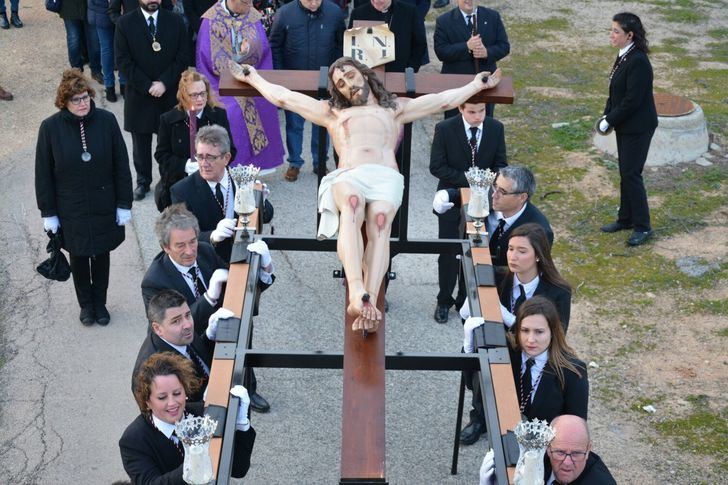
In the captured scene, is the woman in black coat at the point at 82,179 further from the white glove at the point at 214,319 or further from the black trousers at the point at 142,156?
the white glove at the point at 214,319

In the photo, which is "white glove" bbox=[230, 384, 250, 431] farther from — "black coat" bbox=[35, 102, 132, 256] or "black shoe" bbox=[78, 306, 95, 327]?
"black shoe" bbox=[78, 306, 95, 327]

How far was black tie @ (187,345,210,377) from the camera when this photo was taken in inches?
203

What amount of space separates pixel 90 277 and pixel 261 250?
2.51 meters

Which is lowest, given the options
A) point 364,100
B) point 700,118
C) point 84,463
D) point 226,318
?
point 84,463

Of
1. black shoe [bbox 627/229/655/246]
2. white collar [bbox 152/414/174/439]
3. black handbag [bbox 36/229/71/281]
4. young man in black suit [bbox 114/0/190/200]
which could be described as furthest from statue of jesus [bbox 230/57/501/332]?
black shoe [bbox 627/229/655/246]

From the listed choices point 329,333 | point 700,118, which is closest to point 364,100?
point 329,333

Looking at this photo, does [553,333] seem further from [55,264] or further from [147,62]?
[147,62]

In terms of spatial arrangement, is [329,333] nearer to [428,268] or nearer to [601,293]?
[428,268]

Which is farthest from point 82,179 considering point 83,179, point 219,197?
point 219,197

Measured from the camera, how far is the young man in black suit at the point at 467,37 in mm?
9305

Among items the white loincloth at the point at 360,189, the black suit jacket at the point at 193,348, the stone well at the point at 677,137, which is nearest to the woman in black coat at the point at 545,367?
the white loincloth at the point at 360,189

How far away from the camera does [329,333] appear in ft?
24.5

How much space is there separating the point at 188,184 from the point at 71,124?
47.1 inches

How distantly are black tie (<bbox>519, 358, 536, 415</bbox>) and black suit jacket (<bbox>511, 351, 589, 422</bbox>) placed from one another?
0.03 metres
